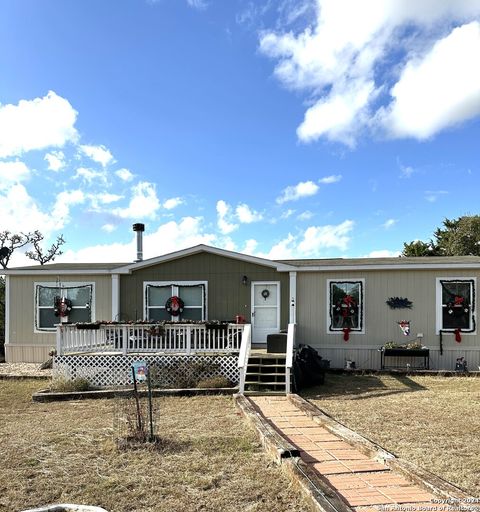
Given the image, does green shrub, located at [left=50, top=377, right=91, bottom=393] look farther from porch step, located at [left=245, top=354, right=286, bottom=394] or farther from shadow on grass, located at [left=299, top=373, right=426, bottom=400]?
shadow on grass, located at [left=299, top=373, right=426, bottom=400]

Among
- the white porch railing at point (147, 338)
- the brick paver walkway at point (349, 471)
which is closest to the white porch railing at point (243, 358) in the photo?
the white porch railing at point (147, 338)

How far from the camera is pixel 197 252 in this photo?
516 inches

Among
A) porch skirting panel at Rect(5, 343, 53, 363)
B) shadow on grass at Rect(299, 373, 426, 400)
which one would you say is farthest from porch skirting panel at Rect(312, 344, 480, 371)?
porch skirting panel at Rect(5, 343, 53, 363)

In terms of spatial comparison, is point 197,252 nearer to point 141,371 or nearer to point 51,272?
point 51,272

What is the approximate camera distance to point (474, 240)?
3058 cm

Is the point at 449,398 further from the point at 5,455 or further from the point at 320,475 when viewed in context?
the point at 5,455

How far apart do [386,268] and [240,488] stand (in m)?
9.17

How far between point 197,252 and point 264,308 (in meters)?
2.36

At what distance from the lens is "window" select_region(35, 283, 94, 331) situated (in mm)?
13578

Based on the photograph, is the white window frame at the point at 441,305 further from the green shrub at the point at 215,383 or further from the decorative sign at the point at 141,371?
the decorative sign at the point at 141,371

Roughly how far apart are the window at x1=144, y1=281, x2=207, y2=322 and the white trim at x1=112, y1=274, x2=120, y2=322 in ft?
2.58

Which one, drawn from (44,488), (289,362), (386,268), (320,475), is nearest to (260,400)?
(289,362)

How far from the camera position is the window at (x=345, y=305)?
41.2ft

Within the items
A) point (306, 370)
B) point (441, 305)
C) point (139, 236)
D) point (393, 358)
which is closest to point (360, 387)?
point (306, 370)
